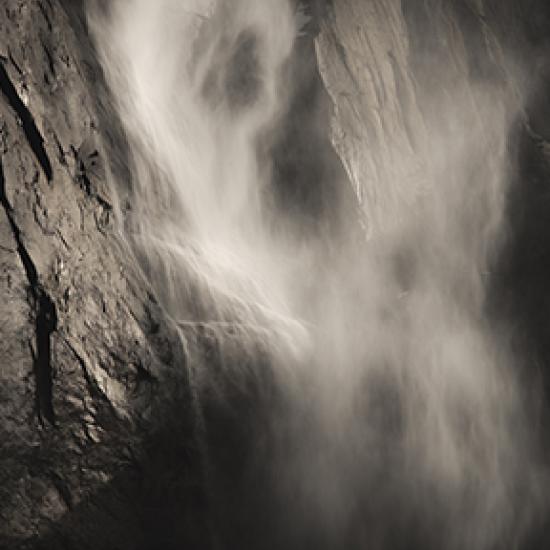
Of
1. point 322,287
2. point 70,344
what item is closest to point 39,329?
point 70,344

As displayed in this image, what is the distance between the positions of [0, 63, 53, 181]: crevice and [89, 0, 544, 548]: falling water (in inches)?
40.8

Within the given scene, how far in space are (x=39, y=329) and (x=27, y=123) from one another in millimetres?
1287

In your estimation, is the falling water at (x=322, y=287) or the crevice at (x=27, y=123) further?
the falling water at (x=322, y=287)

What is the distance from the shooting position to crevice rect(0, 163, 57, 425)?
4492 millimetres

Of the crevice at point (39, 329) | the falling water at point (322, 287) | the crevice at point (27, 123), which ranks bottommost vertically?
the crevice at point (39, 329)

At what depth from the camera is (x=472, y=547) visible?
9.70m

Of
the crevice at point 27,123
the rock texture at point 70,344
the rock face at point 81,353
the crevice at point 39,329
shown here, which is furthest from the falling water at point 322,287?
the crevice at point 39,329

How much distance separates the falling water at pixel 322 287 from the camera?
6.70 m

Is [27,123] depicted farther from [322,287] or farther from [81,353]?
[322,287]

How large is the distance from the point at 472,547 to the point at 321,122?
18.9ft

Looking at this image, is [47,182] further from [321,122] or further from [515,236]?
[515,236]

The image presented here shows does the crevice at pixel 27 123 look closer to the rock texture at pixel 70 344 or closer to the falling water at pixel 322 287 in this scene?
the rock texture at pixel 70 344

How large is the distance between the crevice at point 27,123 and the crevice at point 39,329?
329 mm

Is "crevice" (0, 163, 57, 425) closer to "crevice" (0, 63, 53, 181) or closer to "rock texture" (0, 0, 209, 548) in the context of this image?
"rock texture" (0, 0, 209, 548)
